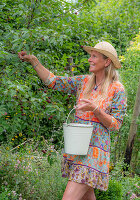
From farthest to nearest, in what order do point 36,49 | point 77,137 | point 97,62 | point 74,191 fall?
point 36,49 → point 97,62 → point 74,191 → point 77,137

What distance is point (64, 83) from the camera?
2.50 m

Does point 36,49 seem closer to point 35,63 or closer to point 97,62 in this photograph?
point 35,63

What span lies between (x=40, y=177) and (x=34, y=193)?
33 cm

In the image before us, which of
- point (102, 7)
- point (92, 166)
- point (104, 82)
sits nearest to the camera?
point (92, 166)

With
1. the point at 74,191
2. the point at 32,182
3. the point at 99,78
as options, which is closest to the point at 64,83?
the point at 99,78

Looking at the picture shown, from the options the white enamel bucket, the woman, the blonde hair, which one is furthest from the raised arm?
the white enamel bucket

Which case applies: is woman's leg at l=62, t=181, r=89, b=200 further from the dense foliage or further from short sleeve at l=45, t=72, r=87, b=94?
short sleeve at l=45, t=72, r=87, b=94

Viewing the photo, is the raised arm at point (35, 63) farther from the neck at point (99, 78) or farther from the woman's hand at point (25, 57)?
the neck at point (99, 78)

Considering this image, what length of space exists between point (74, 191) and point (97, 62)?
Answer: 972 mm

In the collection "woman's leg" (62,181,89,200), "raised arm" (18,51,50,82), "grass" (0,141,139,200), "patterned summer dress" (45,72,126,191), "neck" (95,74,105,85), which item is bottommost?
"grass" (0,141,139,200)

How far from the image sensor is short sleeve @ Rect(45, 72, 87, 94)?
2.44m

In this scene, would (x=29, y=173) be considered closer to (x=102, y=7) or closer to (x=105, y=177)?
(x=105, y=177)

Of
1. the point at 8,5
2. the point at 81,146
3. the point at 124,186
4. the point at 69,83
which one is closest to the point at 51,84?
the point at 69,83

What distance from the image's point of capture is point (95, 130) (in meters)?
2.29
